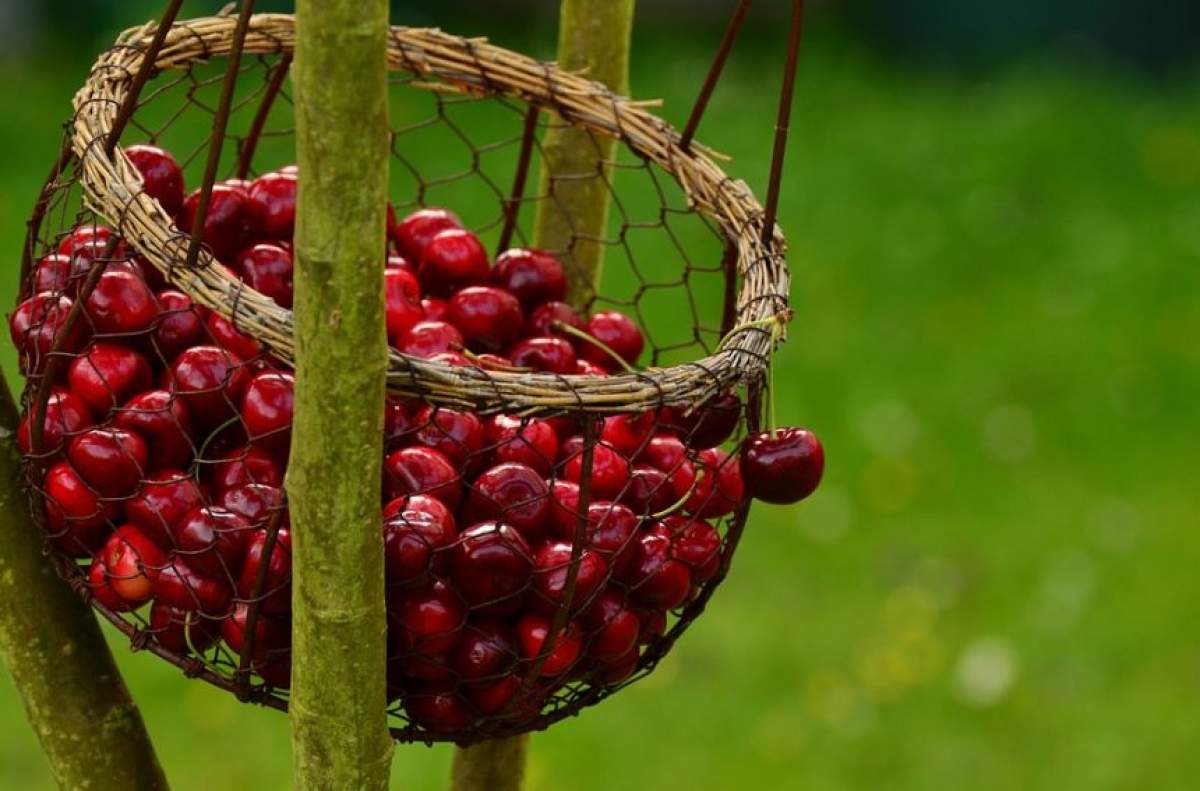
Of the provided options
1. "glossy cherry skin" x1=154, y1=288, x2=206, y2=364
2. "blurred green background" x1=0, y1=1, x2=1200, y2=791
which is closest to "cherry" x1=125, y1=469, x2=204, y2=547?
"glossy cherry skin" x1=154, y1=288, x2=206, y2=364

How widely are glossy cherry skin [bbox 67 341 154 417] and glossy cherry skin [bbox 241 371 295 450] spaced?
0.12 metres

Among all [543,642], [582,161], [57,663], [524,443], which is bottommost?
[57,663]

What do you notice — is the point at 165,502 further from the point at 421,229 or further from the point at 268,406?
the point at 421,229

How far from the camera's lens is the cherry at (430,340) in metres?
1.32

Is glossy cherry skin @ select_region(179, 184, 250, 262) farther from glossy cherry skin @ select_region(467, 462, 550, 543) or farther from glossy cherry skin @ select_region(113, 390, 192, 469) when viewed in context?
glossy cherry skin @ select_region(467, 462, 550, 543)

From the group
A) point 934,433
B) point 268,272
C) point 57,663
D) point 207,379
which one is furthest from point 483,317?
point 934,433

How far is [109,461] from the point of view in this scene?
115 centimetres

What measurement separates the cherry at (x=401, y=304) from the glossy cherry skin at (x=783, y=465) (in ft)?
1.10

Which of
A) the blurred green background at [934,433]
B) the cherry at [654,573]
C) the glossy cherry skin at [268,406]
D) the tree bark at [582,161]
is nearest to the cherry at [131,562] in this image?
the glossy cherry skin at [268,406]

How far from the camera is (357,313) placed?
0.95 metres

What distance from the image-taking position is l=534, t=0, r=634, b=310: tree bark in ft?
5.54

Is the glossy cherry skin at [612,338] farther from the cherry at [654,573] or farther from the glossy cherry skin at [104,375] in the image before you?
the glossy cherry skin at [104,375]

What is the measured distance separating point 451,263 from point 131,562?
45 centimetres

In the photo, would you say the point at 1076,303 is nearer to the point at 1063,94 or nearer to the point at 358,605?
the point at 1063,94
